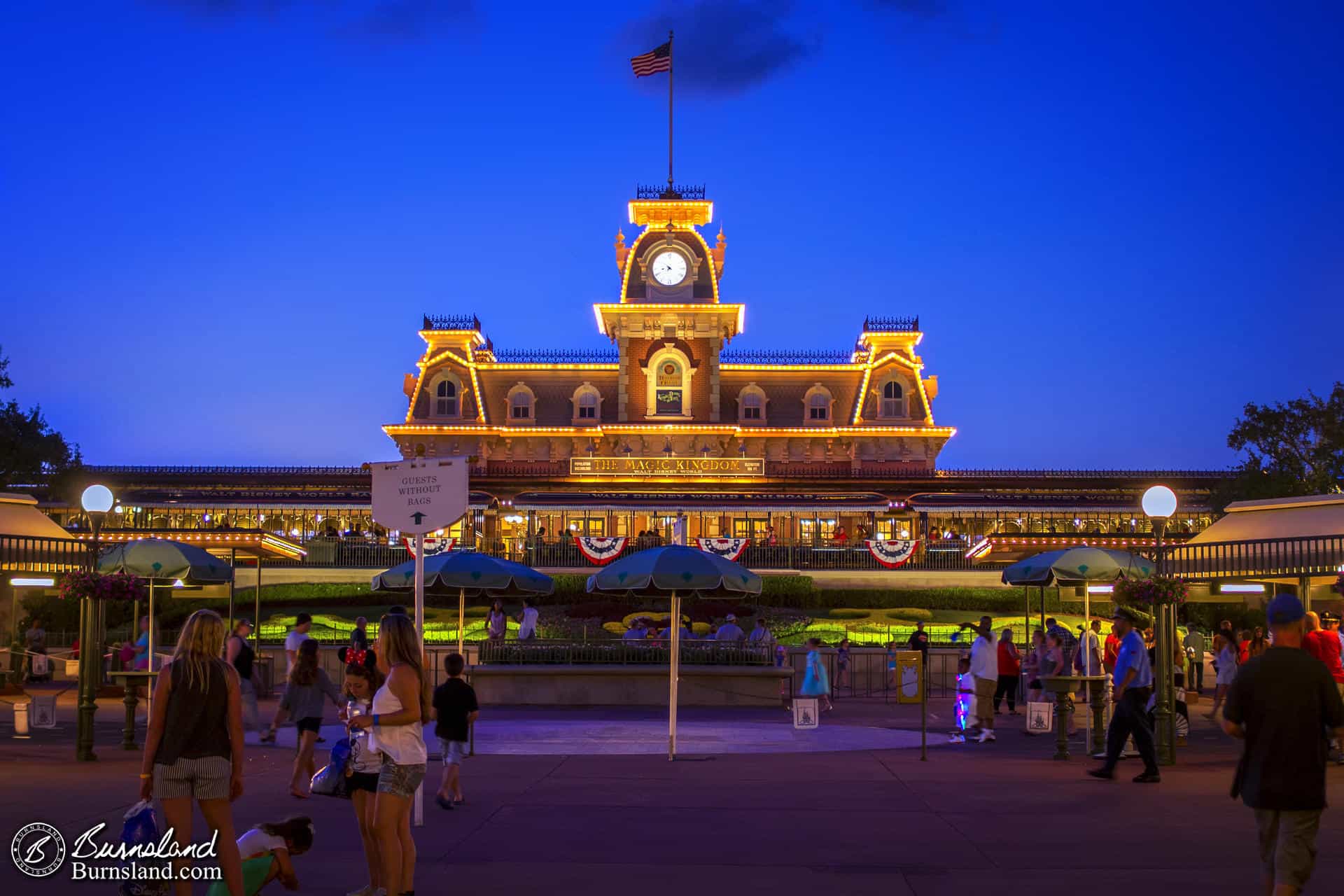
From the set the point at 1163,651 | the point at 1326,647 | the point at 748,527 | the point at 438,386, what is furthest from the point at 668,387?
the point at 1326,647

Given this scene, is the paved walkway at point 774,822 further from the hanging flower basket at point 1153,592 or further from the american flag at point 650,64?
the american flag at point 650,64

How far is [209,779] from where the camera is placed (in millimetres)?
7879

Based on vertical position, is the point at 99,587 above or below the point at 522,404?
below

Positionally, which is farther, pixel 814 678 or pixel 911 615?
pixel 911 615

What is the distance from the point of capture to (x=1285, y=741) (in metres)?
7.46

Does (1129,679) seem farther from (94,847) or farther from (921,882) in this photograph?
(94,847)

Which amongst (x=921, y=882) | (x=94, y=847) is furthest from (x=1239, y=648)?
(x=94, y=847)

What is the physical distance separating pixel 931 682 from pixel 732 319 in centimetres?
3787

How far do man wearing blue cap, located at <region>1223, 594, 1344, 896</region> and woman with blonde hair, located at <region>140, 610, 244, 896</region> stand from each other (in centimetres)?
571

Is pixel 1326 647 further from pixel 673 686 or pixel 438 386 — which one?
pixel 438 386

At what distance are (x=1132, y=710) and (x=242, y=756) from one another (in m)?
10.0

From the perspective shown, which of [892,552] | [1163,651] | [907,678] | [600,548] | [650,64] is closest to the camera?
[1163,651]

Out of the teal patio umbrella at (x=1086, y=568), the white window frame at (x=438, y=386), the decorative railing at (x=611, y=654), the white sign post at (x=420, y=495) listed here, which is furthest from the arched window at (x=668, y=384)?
the white sign post at (x=420, y=495)

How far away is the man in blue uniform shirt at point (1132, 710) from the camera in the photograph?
1475cm
